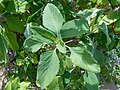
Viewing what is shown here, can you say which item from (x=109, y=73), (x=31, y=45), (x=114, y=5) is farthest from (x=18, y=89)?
(x=109, y=73)

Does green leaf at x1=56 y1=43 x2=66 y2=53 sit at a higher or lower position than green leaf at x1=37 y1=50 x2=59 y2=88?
higher

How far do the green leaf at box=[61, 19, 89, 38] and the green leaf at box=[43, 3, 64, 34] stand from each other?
0.01m

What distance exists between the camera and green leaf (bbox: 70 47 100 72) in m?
0.57

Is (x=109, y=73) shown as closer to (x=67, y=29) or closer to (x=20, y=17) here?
(x=20, y=17)

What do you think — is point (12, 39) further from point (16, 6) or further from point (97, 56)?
point (97, 56)

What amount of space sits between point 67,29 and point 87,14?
0.10 m

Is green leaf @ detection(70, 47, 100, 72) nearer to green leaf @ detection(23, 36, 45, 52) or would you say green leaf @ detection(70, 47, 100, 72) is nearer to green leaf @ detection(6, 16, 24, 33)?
green leaf @ detection(23, 36, 45, 52)

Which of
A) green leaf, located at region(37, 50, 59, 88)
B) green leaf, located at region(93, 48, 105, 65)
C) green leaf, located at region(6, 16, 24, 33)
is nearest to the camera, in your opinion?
Result: green leaf, located at region(37, 50, 59, 88)

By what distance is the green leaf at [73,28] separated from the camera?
0.59 metres

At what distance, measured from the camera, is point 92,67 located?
58 cm

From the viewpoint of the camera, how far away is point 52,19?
0.59 meters

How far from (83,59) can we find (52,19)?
0.10 metres

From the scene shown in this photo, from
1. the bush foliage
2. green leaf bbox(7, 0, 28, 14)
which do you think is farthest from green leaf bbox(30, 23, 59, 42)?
green leaf bbox(7, 0, 28, 14)

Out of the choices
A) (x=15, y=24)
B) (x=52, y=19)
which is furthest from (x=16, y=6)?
(x=52, y=19)
